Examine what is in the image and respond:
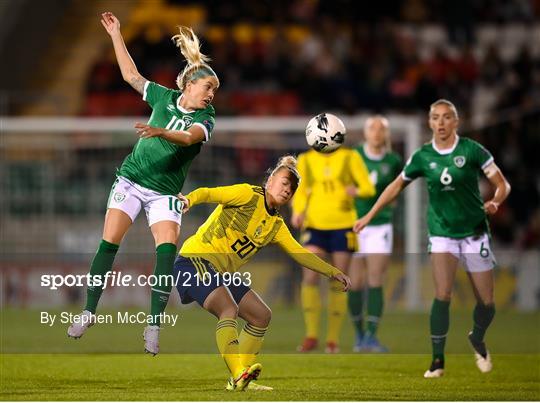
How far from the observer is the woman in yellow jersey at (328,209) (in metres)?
12.0

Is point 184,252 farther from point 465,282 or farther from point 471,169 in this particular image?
point 465,282

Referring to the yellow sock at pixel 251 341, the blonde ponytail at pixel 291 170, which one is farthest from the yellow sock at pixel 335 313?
the blonde ponytail at pixel 291 170

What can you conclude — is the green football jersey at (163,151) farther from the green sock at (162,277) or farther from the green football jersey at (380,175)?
the green football jersey at (380,175)

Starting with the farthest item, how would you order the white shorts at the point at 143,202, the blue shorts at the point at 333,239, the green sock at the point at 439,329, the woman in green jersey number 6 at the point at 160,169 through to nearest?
the blue shorts at the point at 333,239 < the green sock at the point at 439,329 < the white shorts at the point at 143,202 < the woman in green jersey number 6 at the point at 160,169

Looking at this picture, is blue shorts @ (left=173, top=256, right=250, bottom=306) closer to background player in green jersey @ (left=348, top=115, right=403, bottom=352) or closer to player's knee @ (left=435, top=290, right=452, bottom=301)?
player's knee @ (left=435, top=290, right=452, bottom=301)

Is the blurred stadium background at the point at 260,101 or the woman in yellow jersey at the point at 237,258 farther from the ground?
the blurred stadium background at the point at 260,101

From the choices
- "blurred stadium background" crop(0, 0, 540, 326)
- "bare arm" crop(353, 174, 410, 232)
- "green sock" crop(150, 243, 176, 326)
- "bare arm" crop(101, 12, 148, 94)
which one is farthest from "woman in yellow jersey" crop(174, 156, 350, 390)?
"blurred stadium background" crop(0, 0, 540, 326)

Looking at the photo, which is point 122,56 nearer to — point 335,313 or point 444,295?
point 444,295

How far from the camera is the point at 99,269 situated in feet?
29.4

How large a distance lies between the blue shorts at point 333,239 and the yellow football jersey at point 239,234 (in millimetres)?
3334

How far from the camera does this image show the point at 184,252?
8.69 meters

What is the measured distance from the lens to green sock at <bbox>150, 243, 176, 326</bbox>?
344 inches

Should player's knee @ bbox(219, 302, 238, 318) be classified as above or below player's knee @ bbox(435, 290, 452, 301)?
below

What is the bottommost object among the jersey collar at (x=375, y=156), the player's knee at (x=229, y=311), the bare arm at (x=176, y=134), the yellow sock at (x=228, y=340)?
the yellow sock at (x=228, y=340)
